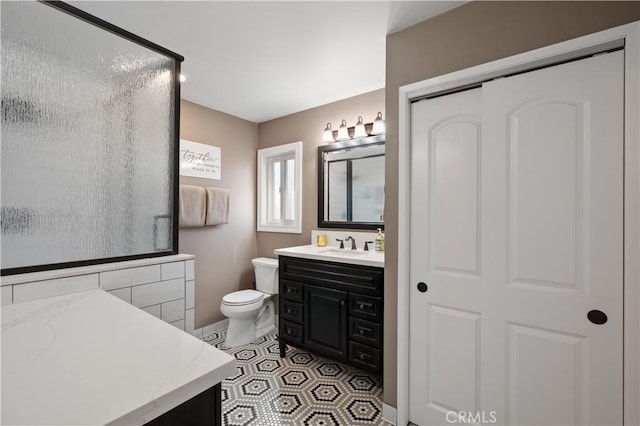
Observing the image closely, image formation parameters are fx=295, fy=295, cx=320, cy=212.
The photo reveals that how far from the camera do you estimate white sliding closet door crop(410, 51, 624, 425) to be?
4.10ft

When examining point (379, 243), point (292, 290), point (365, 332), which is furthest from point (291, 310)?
point (379, 243)

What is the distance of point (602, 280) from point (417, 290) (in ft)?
2.71

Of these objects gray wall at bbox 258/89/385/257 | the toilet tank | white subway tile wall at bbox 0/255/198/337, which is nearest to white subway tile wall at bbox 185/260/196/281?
white subway tile wall at bbox 0/255/198/337

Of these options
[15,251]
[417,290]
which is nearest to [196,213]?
[15,251]

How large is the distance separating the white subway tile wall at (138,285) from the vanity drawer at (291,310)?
956 mm

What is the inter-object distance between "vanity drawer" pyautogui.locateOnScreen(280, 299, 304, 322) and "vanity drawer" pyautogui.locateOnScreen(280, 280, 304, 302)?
1.9 inches

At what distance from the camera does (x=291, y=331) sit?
2541 mm

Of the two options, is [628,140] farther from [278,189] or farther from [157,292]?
[278,189]

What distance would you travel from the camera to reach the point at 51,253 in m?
1.31

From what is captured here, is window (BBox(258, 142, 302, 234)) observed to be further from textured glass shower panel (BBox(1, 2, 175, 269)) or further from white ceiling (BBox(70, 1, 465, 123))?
textured glass shower panel (BBox(1, 2, 175, 269))

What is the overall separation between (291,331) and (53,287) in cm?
171

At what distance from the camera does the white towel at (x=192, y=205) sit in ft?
8.94

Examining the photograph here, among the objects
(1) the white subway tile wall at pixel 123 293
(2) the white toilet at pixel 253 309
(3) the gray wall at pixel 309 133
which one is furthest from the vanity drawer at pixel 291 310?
(1) the white subway tile wall at pixel 123 293

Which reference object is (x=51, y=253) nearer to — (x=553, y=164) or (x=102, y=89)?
(x=102, y=89)
